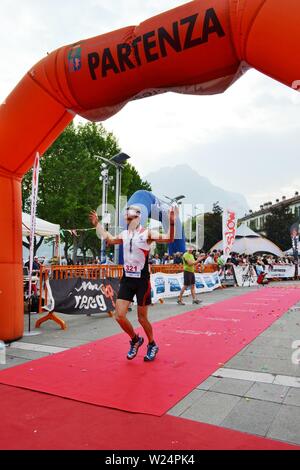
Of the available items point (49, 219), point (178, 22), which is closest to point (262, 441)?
point (178, 22)

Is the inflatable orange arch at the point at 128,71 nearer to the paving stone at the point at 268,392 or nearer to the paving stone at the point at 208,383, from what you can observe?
the paving stone at the point at 268,392

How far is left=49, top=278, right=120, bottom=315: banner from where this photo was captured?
27.8ft

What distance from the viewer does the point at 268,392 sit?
159 inches

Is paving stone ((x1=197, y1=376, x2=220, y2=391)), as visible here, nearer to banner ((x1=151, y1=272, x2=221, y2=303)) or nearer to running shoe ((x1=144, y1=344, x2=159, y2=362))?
running shoe ((x1=144, y1=344, x2=159, y2=362))

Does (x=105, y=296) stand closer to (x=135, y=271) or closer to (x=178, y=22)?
(x=135, y=271)

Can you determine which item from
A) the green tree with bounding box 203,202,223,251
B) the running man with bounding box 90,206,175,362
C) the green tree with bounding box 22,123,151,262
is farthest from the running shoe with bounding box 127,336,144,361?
the green tree with bounding box 203,202,223,251

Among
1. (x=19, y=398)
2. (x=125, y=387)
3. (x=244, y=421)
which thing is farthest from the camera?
(x=125, y=387)

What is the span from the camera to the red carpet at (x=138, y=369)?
387 cm

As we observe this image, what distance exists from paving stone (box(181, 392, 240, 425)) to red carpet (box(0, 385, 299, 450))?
0.13m

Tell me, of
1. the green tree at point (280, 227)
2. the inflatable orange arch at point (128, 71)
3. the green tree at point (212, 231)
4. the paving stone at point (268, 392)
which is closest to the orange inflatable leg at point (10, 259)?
the inflatable orange arch at point (128, 71)

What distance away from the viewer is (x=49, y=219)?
33438 mm

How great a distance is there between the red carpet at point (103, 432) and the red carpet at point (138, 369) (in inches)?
8.4

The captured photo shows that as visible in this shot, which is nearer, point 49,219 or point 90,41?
point 90,41

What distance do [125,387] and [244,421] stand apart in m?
1.35
